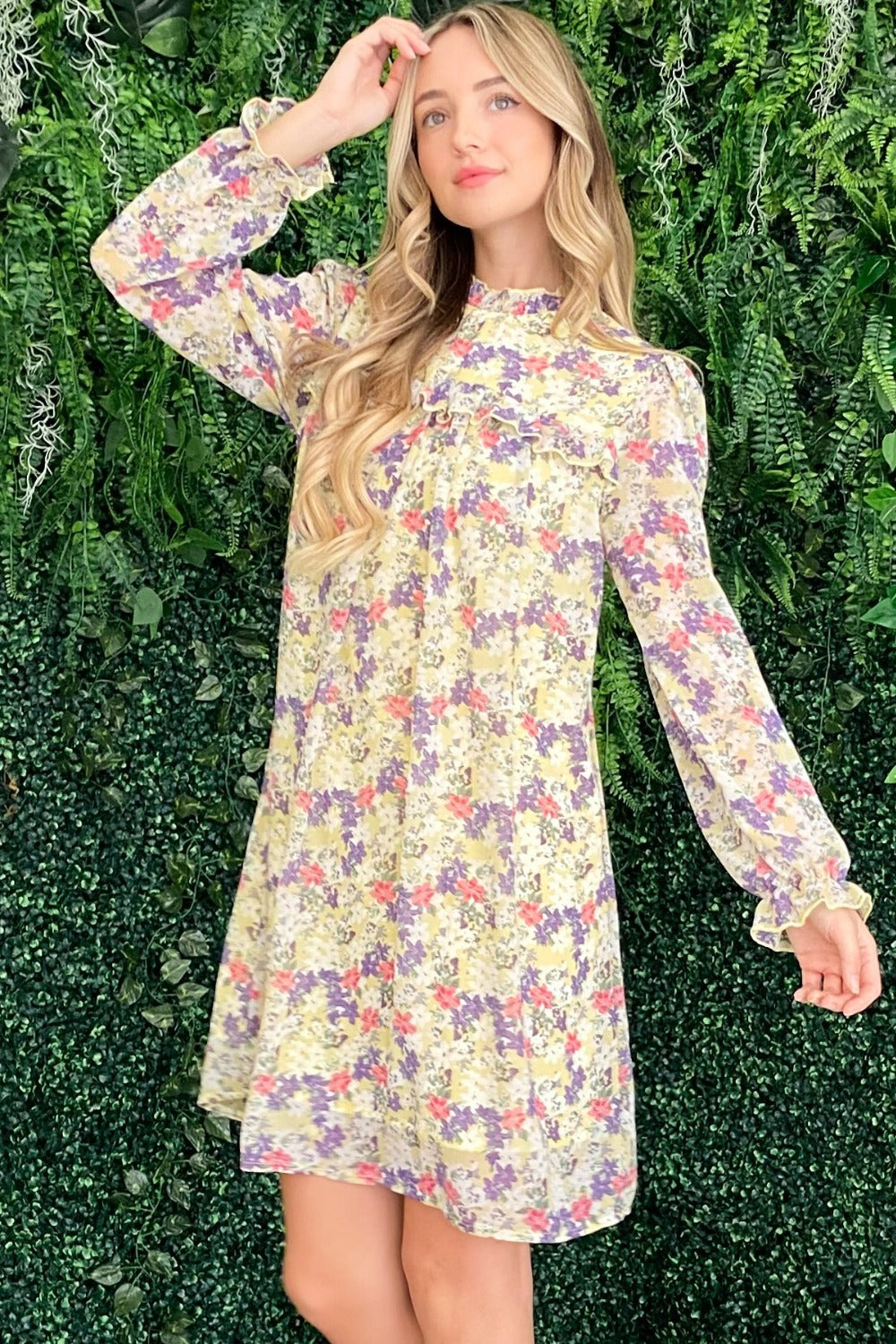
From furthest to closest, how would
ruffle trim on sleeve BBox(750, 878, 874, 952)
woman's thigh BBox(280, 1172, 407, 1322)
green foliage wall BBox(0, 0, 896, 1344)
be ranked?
1. green foliage wall BBox(0, 0, 896, 1344)
2. woman's thigh BBox(280, 1172, 407, 1322)
3. ruffle trim on sleeve BBox(750, 878, 874, 952)

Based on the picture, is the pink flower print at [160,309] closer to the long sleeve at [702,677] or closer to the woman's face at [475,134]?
the woman's face at [475,134]

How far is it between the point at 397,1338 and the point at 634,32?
190cm

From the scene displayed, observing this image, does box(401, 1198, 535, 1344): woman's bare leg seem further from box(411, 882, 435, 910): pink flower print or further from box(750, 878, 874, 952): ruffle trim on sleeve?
box(750, 878, 874, 952): ruffle trim on sleeve

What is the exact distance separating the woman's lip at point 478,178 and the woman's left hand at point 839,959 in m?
0.91

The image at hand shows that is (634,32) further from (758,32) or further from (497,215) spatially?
(497,215)

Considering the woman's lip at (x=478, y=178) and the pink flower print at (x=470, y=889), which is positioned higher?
the woman's lip at (x=478, y=178)

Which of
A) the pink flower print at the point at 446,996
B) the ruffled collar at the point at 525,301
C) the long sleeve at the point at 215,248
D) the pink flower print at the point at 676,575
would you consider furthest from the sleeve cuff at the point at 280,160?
the pink flower print at the point at 446,996

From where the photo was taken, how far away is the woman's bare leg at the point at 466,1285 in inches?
64.1

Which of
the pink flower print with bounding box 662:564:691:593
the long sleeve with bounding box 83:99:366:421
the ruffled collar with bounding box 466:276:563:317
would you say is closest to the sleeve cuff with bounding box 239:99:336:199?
the long sleeve with bounding box 83:99:366:421

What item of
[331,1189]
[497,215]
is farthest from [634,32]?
[331,1189]

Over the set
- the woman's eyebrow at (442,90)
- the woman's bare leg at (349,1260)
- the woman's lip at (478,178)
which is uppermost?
the woman's eyebrow at (442,90)

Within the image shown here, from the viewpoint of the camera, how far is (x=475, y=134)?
5.35 ft

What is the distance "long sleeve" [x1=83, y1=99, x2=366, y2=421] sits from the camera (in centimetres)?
167

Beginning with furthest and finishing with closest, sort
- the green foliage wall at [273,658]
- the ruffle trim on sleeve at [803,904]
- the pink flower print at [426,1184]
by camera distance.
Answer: the green foliage wall at [273,658], the pink flower print at [426,1184], the ruffle trim on sleeve at [803,904]
